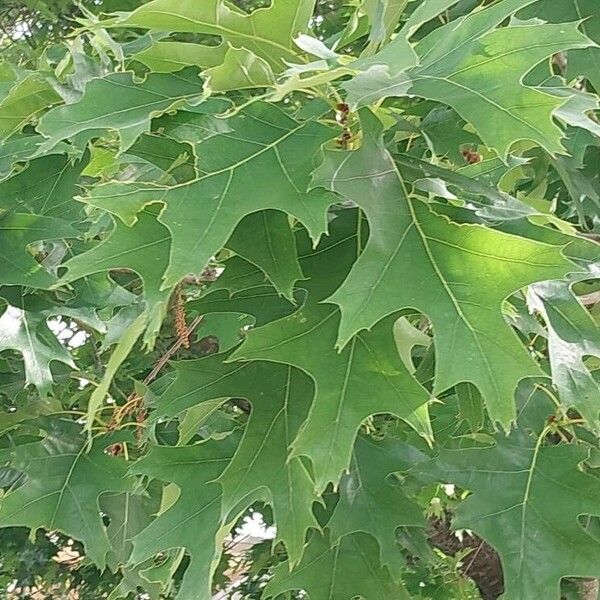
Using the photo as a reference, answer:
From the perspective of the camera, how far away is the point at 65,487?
1134 millimetres

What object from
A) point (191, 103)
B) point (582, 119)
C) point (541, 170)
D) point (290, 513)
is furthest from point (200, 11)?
point (541, 170)

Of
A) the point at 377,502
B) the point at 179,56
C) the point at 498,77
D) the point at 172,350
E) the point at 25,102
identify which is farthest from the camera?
the point at 172,350

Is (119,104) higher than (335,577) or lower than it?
higher

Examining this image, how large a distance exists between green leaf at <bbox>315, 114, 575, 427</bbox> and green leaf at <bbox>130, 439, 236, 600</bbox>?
0.31m

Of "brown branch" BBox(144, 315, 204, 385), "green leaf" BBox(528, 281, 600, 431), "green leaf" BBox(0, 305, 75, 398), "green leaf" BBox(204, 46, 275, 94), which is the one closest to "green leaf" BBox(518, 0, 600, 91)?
"green leaf" BBox(528, 281, 600, 431)

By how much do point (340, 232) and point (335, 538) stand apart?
31 cm

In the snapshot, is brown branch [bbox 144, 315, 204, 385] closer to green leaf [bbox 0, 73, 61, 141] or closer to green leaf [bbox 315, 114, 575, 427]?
green leaf [bbox 0, 73, 61, 141]

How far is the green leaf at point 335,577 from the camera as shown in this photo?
97 cm

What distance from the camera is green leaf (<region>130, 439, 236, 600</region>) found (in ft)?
3.01

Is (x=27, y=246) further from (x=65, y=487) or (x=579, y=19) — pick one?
(x=579, y=19)

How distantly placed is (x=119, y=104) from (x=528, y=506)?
1.85 ft

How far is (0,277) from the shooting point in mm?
995

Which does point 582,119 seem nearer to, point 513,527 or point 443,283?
point 443,283

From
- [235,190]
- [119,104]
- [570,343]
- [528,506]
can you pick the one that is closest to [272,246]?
[235,190]
